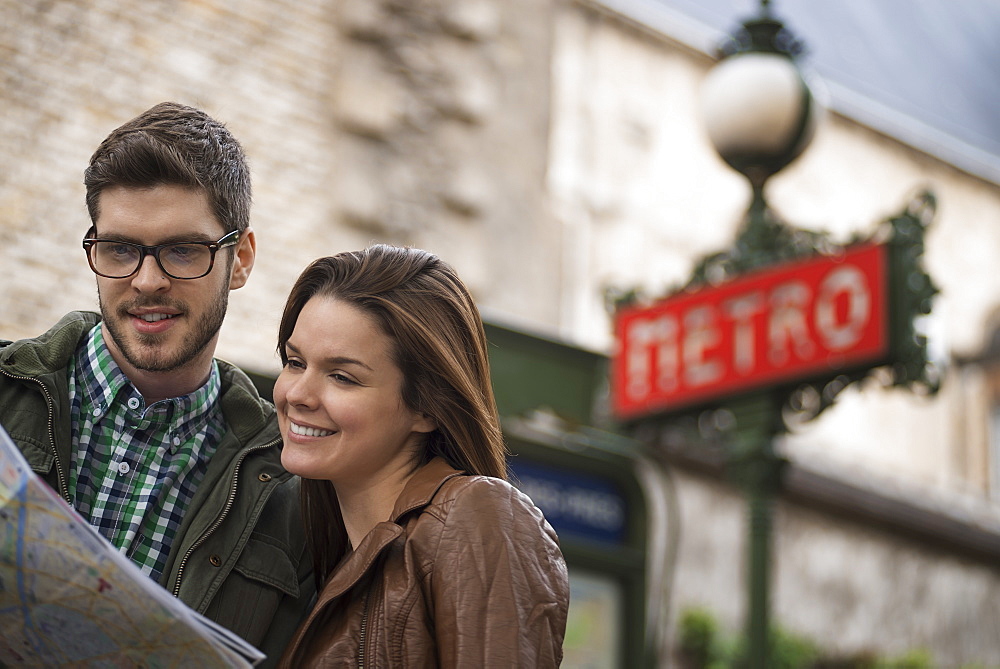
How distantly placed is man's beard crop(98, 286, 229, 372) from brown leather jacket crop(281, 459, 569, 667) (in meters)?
0.45

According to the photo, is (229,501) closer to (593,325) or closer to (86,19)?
(86,19)

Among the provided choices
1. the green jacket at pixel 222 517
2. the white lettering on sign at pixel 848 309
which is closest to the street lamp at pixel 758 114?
the white lettering on sign at pixel 848 309

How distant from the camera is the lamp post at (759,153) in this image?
581 centimetres

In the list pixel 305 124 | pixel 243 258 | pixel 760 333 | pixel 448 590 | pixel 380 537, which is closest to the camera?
pixel 448 590

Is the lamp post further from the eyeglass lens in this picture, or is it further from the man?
the eyeglass lens

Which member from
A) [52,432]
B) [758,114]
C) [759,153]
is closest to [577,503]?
[759,153]

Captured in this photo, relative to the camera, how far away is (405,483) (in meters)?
2.38

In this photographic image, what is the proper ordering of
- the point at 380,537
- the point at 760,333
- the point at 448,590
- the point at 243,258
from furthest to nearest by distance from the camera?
1. the point at 760,333
2. the point at 243,258
3. the point at 380,537
4. the point at 448,590

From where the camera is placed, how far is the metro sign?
240 inches

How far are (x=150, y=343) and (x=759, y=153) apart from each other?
420 cm

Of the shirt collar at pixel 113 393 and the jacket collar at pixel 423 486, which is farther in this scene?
the shirt collar at pixel 113 393

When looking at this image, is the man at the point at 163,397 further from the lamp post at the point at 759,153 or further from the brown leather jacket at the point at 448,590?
the lamp post at the point at 759,153

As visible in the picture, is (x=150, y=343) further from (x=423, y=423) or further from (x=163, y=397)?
(x=423, y=423)

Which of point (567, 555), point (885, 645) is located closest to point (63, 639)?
point (567, 555)
